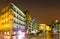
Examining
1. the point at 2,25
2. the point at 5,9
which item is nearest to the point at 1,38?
the point at 5,9

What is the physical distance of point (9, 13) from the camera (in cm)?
4581

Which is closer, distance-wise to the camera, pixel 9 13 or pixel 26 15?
pixel 9 13

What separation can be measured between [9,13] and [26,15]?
52.5m

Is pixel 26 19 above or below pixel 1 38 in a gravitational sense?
above

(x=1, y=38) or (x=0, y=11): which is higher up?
(x=0, y=11)

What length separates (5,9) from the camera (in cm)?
4991

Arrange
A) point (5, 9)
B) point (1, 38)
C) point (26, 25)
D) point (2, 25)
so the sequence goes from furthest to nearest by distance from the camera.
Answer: point (26, 25) < point (2, 25) < point (5, 9) < point (1, 38)

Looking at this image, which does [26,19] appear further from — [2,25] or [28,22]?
[2,25]

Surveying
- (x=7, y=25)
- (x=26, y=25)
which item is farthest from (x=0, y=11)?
(x=26, y=25)

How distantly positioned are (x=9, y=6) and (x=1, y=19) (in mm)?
13551

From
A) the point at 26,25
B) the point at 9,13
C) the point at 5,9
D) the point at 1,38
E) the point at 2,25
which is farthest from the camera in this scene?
the point at 26,25

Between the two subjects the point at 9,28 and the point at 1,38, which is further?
the point at 9,28

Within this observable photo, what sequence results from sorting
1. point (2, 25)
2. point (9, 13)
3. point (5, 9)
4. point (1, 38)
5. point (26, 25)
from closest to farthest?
point (1, 38), point (9, 13), point (5, 9), point (2, 25), point (26, 25)

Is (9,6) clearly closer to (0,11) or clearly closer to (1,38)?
(0,11)
